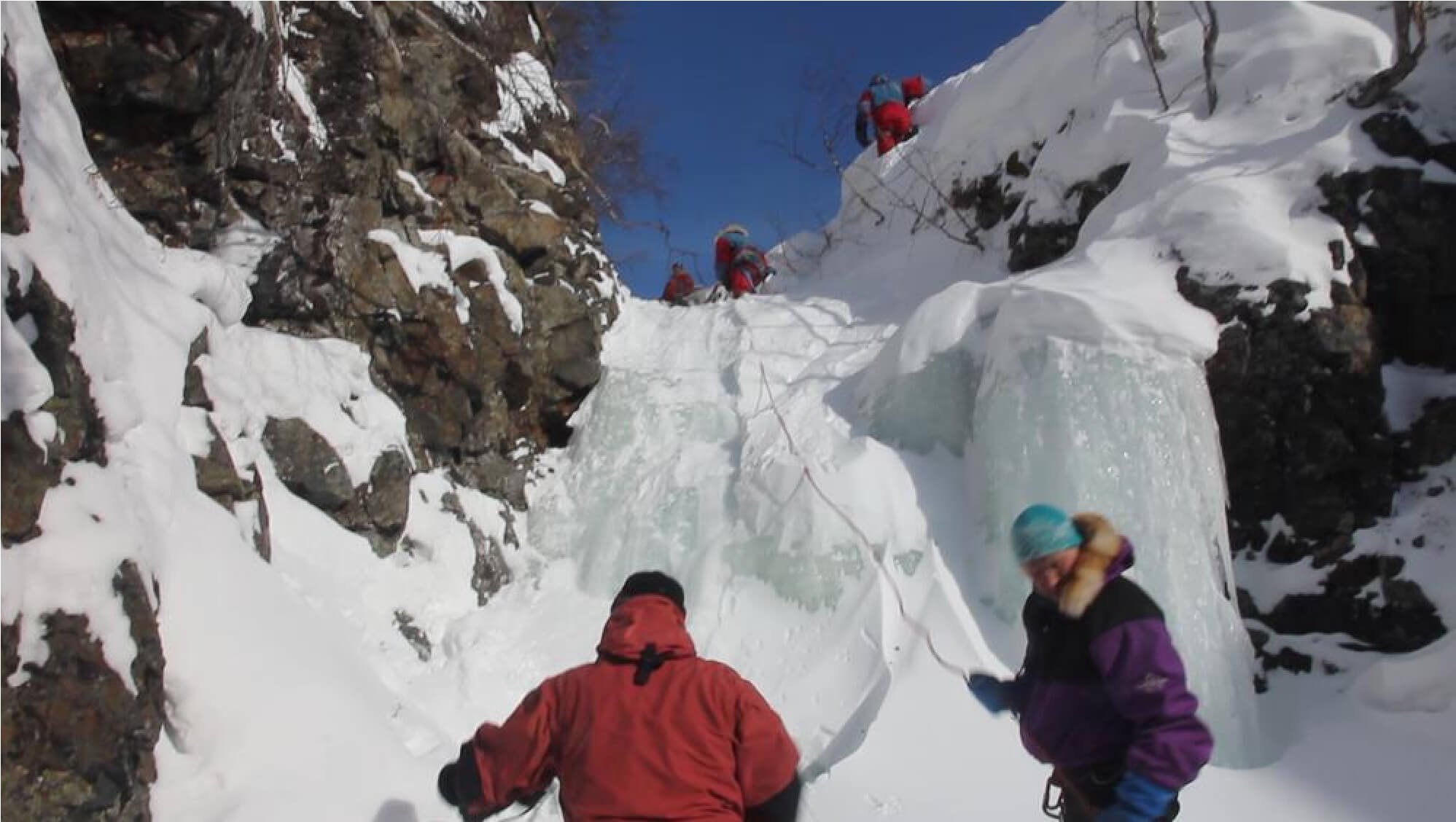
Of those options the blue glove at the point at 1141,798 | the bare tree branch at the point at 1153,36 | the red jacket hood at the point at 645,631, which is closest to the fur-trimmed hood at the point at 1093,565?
the blue glove at the point at 1141,798

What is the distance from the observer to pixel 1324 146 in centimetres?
524

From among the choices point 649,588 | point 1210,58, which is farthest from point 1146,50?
point 649,588

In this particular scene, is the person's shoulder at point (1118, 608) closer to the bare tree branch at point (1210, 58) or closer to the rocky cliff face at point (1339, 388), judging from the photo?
the rocky cliff face at point (1339, 388)

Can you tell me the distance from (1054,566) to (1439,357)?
424 cm

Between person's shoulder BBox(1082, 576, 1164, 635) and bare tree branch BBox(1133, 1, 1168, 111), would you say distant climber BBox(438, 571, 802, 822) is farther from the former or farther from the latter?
bare tree branch BBox(1133, 1, 1168, 111)

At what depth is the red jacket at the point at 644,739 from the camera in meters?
1.62

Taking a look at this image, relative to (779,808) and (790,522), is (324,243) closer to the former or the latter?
(790,522)

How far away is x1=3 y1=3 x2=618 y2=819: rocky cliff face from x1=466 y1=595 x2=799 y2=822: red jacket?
4.89ft

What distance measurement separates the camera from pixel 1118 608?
5.95ft

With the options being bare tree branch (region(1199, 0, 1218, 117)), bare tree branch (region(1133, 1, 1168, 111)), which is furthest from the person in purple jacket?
bare tree branch (region(1133, 1, 1168, 111))

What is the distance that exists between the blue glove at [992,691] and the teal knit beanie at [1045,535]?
0.41 m

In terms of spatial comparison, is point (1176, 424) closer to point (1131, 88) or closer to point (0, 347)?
point (1131, 88)

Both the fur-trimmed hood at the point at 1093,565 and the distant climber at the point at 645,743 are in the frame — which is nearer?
the distant climber at the point at 645,743

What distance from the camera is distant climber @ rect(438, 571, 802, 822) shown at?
1.62 m
